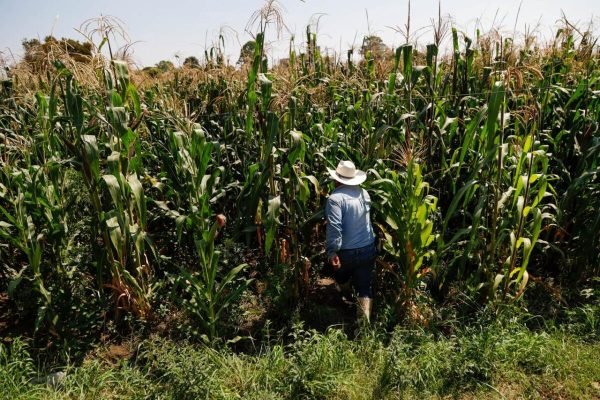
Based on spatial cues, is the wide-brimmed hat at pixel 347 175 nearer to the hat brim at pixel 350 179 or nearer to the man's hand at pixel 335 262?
the hat brim at pixel 350 179

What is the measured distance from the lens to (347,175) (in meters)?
3.66

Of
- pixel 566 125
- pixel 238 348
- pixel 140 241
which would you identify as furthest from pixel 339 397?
pixel 566 125

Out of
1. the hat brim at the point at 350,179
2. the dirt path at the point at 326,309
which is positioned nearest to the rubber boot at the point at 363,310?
the dirt path at the point at 326,309

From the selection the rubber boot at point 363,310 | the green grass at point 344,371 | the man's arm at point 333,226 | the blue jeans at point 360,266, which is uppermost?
the man's arm at point 333,226

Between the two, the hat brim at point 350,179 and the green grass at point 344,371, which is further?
the hat brim at point 350,179

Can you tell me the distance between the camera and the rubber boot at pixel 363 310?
3.60 m

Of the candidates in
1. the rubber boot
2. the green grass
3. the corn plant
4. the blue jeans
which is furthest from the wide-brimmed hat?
the green grass

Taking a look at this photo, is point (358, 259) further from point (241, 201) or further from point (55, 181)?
point (55, 181)

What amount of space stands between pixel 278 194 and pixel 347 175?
665mm

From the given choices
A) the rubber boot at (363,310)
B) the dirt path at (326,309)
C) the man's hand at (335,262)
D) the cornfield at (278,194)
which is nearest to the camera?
the cornfield at (278,194)

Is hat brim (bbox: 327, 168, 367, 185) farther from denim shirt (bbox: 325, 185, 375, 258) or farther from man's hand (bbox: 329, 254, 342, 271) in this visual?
man's hand (bbox: 329, 254, 342, 271)

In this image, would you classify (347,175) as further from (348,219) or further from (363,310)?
(363,310)

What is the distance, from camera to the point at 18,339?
10.8 feet

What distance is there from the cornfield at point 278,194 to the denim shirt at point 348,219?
6.4 inches
